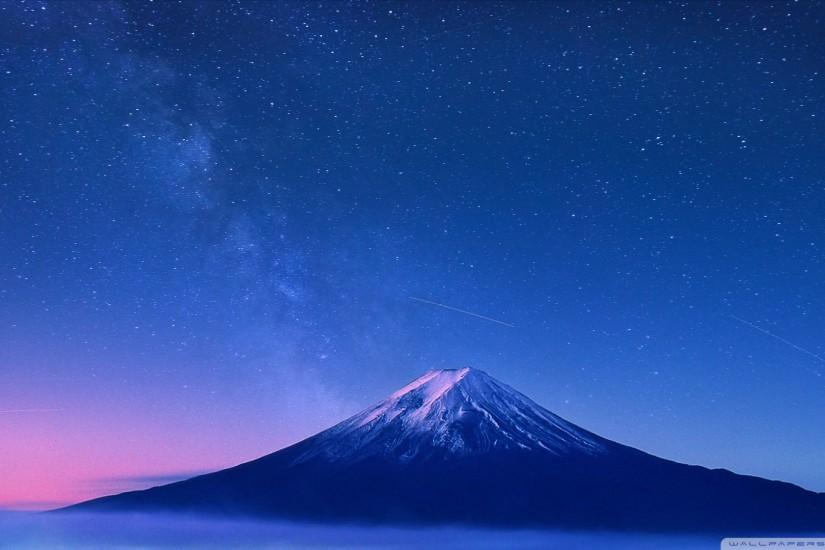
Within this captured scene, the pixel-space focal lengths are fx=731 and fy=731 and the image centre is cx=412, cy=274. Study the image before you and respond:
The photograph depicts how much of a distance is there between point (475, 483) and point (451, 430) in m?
3.56

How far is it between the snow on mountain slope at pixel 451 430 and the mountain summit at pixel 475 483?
71mm

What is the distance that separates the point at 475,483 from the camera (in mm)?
41344

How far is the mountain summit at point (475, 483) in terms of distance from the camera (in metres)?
38.8

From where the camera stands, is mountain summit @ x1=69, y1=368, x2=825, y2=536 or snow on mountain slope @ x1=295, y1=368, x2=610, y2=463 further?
snow on mountain slope @ x1=295, y1=368, x2=610, y2=463

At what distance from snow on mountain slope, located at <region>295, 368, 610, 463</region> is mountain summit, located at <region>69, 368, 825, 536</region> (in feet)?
0.23

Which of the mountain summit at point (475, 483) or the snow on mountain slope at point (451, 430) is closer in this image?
the mountain summit at point (475, 483)

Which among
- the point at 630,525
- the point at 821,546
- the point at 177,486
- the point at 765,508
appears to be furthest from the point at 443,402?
the point at 821,546

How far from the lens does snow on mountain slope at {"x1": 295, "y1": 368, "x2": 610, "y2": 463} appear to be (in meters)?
42.0

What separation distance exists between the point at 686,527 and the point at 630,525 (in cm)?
373

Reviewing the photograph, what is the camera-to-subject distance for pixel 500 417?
4444 cm

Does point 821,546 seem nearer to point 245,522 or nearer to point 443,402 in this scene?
point 245,522

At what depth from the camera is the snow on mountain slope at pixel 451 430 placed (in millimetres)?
42000

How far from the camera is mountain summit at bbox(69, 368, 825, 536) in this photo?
127 feet

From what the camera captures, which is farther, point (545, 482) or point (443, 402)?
point (443, 402)
